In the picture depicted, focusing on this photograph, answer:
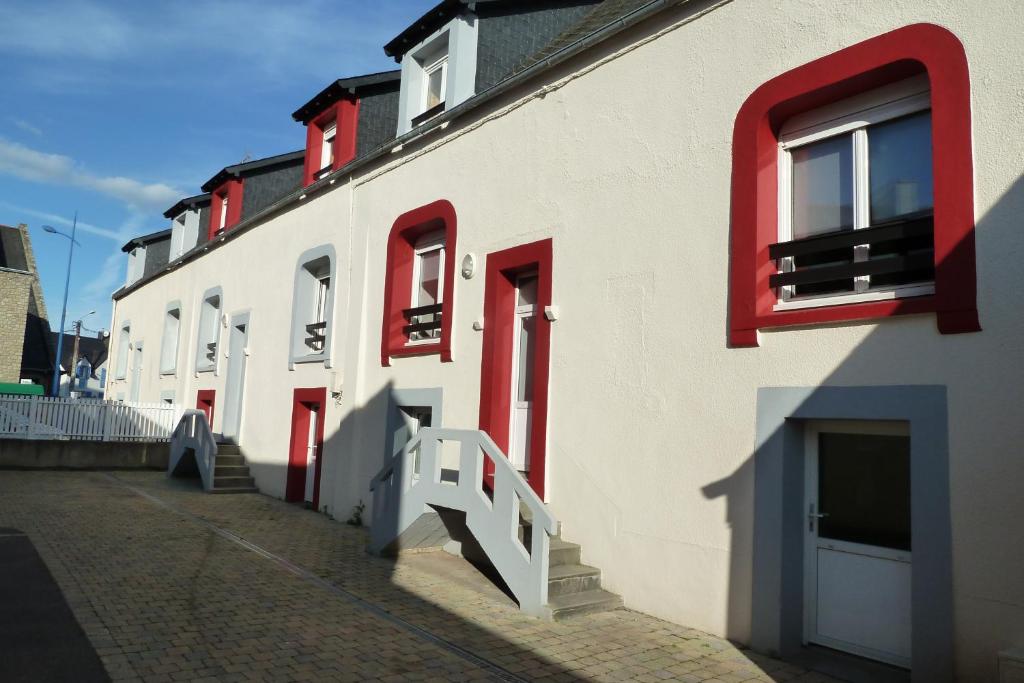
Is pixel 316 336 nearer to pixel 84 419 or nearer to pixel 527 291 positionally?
pixel 527 291

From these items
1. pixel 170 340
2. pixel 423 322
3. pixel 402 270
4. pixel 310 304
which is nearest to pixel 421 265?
pixel 402 270

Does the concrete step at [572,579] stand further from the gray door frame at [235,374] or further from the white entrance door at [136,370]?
the white entrance door at [136,370]

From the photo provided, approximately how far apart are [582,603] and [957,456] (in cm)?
311

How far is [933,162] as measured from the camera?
195 inches

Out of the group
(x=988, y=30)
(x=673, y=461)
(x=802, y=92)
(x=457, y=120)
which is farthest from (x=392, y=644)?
(x=457, y=120)

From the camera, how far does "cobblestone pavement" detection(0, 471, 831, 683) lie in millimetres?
4934

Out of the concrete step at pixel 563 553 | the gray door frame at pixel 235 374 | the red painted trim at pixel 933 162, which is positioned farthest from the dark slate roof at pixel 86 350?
the red painted trim at pixel 933 162

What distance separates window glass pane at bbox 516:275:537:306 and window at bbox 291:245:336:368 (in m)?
4.80

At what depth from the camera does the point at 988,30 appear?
479cm

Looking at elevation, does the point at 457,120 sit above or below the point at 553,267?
above

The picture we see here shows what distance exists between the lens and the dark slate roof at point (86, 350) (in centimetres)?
5103

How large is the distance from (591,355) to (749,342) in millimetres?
1750

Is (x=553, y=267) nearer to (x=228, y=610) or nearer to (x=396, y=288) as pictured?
(x=396, y=288)

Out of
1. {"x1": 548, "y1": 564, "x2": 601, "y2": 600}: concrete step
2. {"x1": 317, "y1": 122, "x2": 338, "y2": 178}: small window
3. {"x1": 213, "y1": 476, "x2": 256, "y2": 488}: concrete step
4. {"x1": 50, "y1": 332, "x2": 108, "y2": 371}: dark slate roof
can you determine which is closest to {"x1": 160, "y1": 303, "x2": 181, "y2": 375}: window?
{"x1": 213, "y1": 476, "x2": 256, "y2": 488}: concrete step
